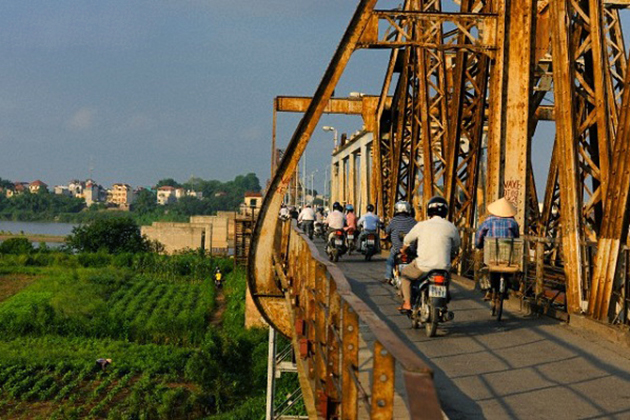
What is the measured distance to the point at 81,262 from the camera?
73062mm

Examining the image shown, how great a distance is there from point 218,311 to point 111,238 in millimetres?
34577

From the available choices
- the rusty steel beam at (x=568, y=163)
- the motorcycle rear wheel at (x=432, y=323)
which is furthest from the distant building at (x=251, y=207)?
the rusty steel beam at (x=568, y=163)

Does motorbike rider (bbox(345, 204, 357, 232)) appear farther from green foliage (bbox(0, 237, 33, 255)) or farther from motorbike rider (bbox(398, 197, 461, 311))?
green foliage (bbox(0, 237, 33, 255))

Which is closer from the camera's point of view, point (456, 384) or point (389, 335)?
point (389, 335)

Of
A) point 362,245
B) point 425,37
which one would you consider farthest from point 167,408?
point 425,37

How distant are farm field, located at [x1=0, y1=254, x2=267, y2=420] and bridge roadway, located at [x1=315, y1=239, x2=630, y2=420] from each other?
59.0 feet

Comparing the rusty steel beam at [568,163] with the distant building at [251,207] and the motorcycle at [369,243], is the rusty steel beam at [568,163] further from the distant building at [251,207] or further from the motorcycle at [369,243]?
the motorcycle at [369,243]

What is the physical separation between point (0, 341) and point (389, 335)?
1627 inches

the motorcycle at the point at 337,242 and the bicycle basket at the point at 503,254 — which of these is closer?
the bicycle basket at the point at 503,254

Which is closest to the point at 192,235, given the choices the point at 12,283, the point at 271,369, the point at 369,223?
the point at 12,283

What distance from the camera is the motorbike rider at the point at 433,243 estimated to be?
840 centimetres

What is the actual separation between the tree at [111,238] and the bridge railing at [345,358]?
229 ft

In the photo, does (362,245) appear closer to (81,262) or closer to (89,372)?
(89,372)

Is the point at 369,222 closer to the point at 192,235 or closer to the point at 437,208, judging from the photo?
the point at 437,208
